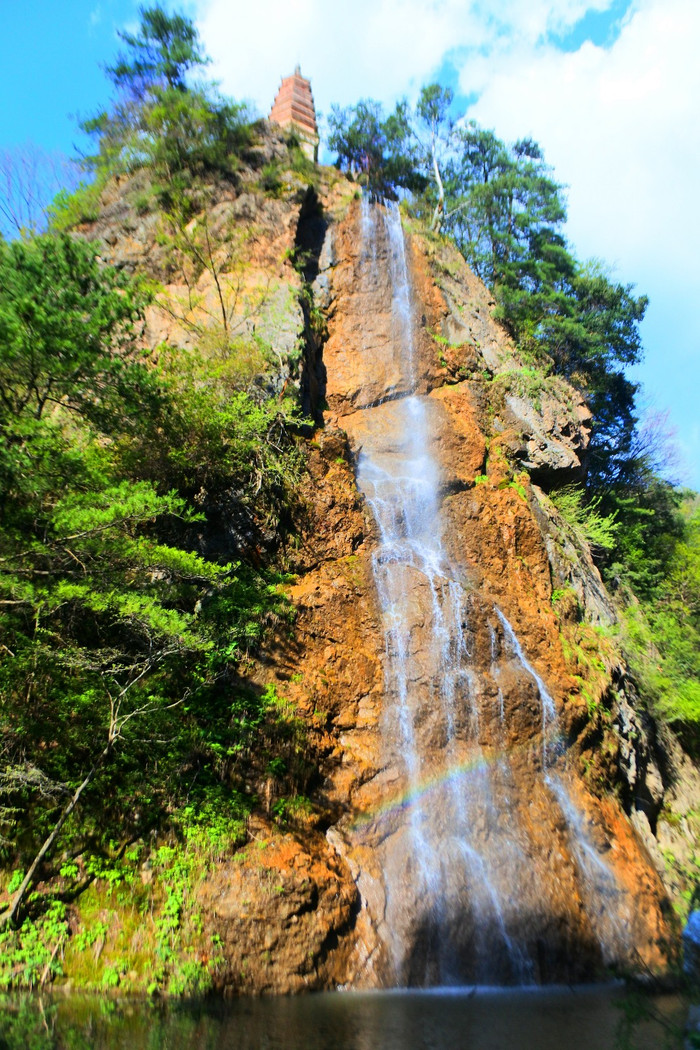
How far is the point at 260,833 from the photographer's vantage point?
946cm

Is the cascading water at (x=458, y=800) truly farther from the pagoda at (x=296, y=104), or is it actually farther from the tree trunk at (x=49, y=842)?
the pagoda at (x=296, y=104)

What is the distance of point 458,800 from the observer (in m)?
10.8

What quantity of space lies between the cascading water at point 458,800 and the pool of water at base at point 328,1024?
0.87m

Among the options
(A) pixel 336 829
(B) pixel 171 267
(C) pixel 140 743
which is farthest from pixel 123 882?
(B) pixel 171 267

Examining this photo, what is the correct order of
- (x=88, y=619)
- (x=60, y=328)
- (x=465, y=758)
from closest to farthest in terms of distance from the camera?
(x=60, y=328) < (x=88, y=619) < (x=465, y=758)

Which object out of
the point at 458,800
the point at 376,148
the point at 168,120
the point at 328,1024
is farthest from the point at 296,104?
the point at 328,1024

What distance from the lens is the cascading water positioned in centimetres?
928

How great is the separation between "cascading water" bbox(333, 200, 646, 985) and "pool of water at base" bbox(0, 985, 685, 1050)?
2.87ft

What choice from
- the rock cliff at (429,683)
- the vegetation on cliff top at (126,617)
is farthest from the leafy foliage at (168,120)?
the vegetation on cliff top at (126,617)

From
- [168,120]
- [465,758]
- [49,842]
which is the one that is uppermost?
[168,120]

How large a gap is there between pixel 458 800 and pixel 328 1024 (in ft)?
14.1

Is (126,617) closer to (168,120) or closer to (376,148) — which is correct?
(168,120)

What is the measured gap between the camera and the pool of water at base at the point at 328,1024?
640 cm

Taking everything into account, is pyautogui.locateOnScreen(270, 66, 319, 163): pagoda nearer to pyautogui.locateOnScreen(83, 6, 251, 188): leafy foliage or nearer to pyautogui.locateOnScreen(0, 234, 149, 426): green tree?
pyautogui.locateOnScreen(83, 6, 251, 188): leafy foliage
